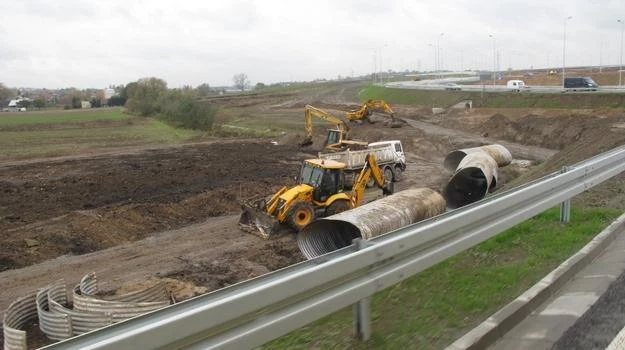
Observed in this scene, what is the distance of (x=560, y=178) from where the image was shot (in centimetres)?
751

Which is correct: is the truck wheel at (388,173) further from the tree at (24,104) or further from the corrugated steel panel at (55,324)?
the tree at (24,104)

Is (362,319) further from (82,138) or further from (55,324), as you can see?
(82,138)

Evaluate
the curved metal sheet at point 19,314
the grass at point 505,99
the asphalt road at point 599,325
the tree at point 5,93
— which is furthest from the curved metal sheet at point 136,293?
the tree at point 5,93

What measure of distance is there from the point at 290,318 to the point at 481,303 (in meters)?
2.41

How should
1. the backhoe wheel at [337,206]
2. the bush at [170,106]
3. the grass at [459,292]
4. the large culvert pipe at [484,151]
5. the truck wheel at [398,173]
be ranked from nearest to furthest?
the grass at [459,292] → the backhoe wheel at [337,206] → the large culvert pipe at [484,151] → the truck wheel at [398,173] → the bush at [170,106]

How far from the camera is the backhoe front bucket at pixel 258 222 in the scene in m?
18.0

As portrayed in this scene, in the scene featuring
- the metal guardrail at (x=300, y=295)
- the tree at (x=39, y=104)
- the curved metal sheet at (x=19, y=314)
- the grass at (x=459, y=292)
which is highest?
the metal guardrail at (x=300, y=295)

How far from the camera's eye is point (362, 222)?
13.0 metres

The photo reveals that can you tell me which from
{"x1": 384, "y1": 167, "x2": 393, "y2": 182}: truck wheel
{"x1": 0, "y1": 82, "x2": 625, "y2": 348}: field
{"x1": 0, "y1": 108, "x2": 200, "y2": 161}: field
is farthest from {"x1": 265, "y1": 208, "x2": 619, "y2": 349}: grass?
{"x1": 0, "y1": 108, "x2": 200, "y2": 161}: field

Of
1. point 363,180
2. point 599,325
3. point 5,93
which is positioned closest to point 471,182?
point 363,180

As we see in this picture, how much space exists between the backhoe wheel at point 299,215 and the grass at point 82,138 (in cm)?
3023

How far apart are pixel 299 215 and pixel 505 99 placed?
4969 cm

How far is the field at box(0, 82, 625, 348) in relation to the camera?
6.07 meters

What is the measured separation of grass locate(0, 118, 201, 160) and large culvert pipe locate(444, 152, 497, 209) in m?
31.7
